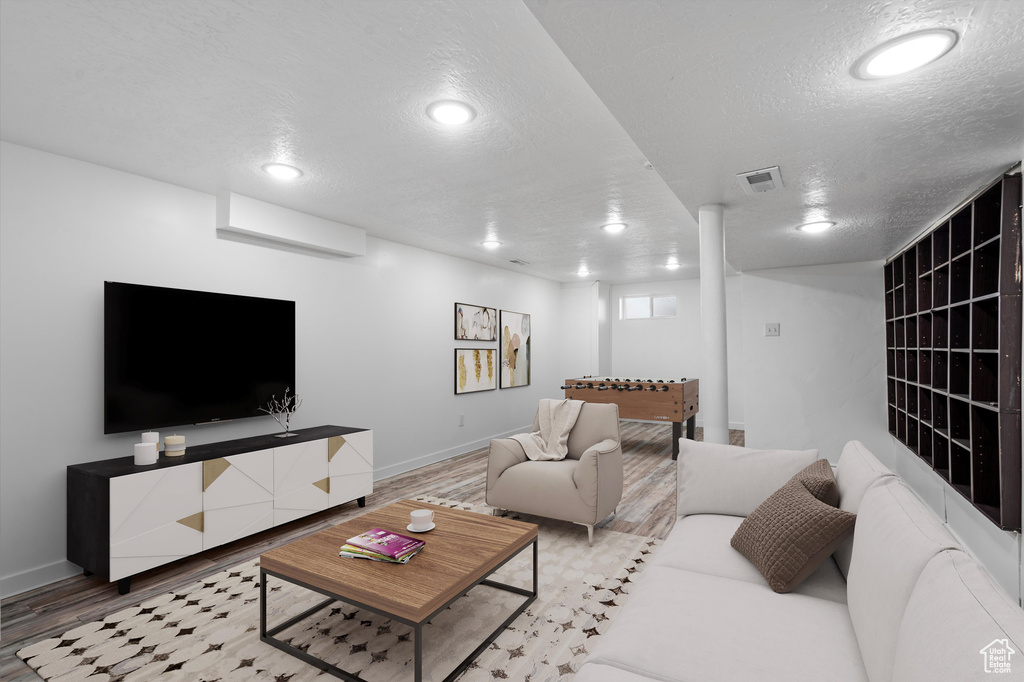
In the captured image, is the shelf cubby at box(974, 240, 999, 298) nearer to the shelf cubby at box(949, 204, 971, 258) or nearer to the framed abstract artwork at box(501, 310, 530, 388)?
the shelf cubby at box(949, 204, 971, 258)

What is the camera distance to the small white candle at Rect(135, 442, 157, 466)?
9.43 ft

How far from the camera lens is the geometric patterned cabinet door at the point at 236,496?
3.06 m

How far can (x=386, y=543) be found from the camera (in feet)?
7.34

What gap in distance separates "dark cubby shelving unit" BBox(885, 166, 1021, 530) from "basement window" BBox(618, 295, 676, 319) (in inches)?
163

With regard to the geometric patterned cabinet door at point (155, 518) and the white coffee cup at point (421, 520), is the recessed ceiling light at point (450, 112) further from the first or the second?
the geometric patterned cabinet door at point (155, 518)

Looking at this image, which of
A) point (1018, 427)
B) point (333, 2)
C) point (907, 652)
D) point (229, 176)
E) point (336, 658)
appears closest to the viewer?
point (907, 652)

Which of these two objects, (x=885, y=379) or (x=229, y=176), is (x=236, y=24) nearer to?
(x=229, y=176)

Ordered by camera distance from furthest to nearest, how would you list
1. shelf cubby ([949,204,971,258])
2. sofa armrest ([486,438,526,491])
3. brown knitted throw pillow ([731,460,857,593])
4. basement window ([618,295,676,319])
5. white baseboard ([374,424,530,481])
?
basement window ([618,295,676,319]) < white baseboard ([374,424,530,481]) < sofa armrest ([486,438,526,491]) < shelf cubby ([949,204,971,258]) < brown knitted throw pillow ([731,460,857,593])

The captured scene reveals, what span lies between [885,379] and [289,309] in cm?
586

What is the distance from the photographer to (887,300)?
16.9 ft

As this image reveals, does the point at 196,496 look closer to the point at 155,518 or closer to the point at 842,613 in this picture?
the point at 155,518

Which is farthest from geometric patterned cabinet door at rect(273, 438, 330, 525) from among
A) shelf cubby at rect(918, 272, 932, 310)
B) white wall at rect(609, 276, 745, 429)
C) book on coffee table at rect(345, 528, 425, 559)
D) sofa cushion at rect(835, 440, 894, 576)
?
white wall at rect(609, 276, 745, 429)

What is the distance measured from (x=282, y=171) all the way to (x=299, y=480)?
6.95 ft

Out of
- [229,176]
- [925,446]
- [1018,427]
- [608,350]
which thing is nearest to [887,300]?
[925,446]
